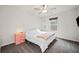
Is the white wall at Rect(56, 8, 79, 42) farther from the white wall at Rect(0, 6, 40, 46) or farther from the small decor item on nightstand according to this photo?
the small decor item on nightstand

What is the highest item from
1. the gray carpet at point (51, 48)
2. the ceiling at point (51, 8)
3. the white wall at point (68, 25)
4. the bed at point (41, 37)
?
the ceiling at point (51, 8)

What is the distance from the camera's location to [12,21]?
152 cm

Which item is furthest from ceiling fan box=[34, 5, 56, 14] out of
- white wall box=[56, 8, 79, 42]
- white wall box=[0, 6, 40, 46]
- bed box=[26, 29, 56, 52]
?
bed box=[26, 29, 56, 52]

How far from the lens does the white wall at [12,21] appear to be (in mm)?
1480

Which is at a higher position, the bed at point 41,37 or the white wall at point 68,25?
the white wall at point 68,25

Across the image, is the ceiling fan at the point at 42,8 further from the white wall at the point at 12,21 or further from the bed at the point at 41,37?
the bed at the point at 41,37

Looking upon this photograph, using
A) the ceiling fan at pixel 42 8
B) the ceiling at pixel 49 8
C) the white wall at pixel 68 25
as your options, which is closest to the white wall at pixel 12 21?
the ceiling at pixel 49 8

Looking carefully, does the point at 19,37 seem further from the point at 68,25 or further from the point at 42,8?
the point at 68,25

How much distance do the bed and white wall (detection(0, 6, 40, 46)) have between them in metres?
0.12

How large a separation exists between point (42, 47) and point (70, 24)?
696 millimetres

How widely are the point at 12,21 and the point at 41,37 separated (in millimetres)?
623

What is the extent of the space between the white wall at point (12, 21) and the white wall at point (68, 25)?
441 millimetres
